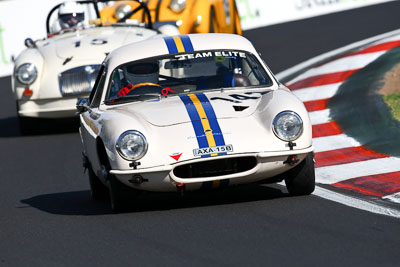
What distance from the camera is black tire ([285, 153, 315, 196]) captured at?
22.7ft

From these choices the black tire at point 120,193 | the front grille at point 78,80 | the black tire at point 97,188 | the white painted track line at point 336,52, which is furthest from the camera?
the white painted track line at point 336,52

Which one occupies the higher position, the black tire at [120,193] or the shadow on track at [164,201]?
the black tire at [120,193]

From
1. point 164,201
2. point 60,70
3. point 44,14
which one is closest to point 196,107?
point 164,201

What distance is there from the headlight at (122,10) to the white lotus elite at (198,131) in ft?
29.0

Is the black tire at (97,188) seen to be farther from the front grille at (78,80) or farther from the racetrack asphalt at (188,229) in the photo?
the front grille at (78,80)

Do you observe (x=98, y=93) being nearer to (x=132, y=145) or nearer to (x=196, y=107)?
(x=196, y=107)

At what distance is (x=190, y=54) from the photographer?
25.8 ft

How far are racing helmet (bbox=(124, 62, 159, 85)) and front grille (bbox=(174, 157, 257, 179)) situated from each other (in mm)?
1297

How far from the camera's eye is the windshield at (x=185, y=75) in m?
7.68

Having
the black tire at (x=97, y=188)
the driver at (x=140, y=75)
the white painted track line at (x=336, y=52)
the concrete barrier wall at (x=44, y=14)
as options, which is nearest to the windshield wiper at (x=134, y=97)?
the driver at (x=140, y=75)

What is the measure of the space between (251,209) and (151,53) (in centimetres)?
179

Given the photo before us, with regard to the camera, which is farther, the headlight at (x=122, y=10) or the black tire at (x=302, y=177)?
the headlight at (x=122, y=10)

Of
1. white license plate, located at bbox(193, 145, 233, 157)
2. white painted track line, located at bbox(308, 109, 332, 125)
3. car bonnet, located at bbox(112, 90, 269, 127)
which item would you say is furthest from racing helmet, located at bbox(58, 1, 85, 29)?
white license plate, located at bbox(193, 145, 233, 157)

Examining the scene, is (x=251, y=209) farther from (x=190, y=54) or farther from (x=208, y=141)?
(x=190, y=54)
